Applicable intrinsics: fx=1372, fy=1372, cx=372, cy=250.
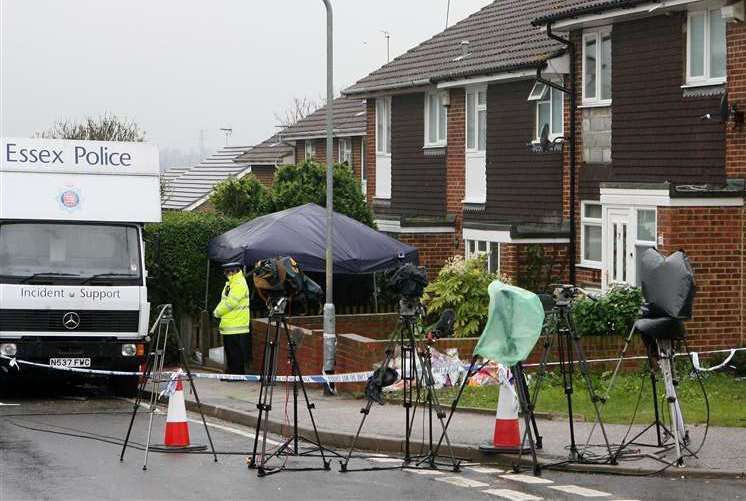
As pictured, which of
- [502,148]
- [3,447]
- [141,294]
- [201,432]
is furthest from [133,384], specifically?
[502,148]

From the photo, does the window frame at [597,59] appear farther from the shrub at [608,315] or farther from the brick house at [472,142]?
the shrub at [608,315]

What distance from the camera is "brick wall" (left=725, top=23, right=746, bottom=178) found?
19719 mm

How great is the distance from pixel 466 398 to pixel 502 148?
11937 millimetres

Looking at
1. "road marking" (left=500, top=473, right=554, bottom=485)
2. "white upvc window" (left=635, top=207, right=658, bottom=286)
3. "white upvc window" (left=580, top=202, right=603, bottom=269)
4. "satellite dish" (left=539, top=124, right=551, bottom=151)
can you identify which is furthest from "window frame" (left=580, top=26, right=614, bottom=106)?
"road marking" (left=500, top=473, right=554, bottom=485)

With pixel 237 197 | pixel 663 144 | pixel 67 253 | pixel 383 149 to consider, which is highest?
pixel 383 149

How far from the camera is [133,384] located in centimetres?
1933

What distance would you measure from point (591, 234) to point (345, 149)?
20.2 metres

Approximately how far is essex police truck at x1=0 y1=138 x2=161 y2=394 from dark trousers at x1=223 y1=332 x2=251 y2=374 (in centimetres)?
212

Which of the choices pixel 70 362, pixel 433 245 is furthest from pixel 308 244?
pixel 433 245

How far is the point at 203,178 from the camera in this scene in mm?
61281

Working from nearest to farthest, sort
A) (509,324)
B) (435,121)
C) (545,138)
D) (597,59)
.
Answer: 1. (509,324)
2. (597,59)
3. (545,138)
4. (435,121)

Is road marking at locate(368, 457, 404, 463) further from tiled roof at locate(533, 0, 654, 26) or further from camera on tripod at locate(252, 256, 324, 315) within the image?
tiled roof at locate(533, 0, 654, 26)

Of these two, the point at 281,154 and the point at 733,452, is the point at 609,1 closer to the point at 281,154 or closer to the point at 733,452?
the point at 733,452

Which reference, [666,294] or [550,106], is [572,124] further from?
[666,294]
